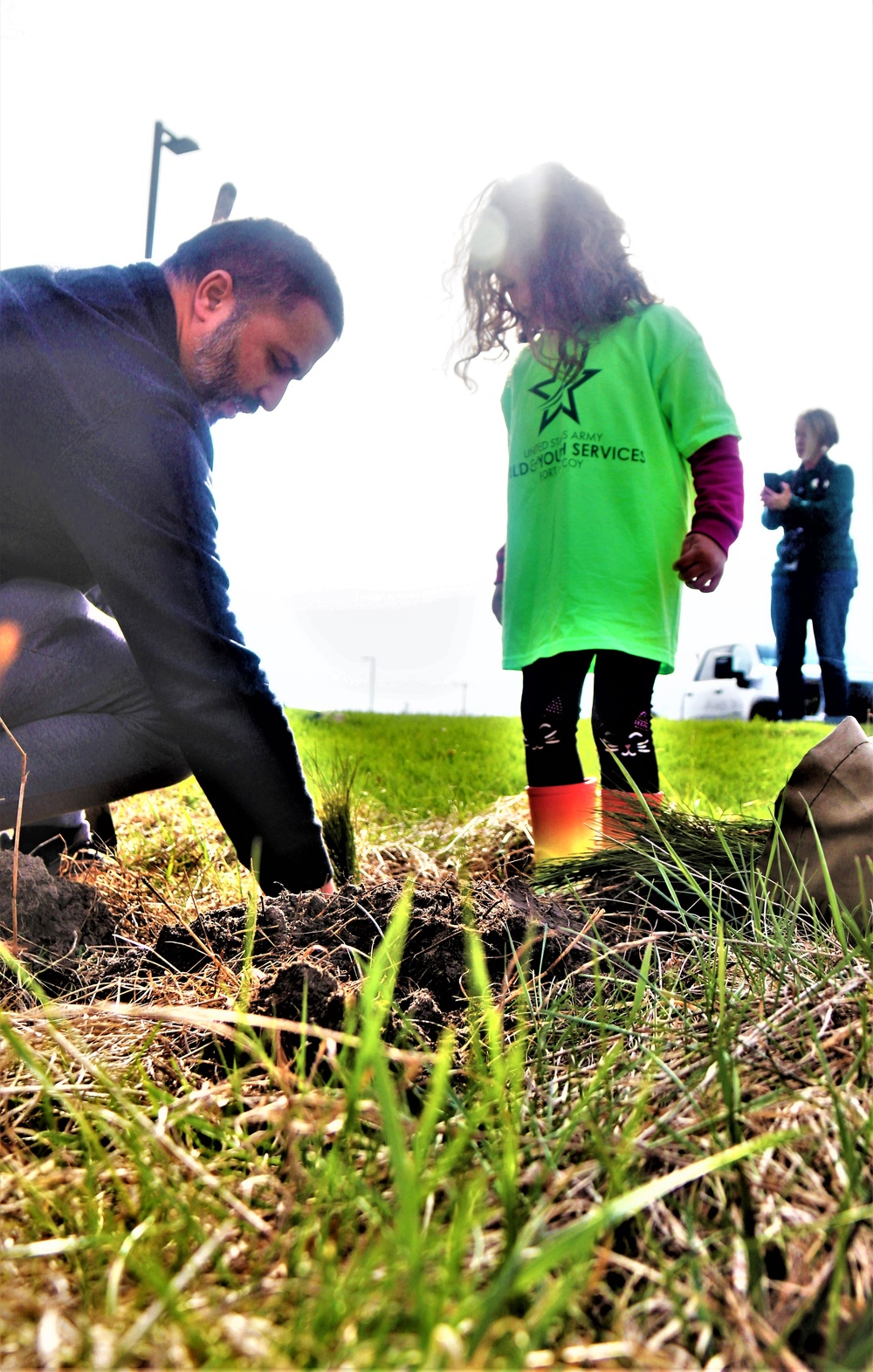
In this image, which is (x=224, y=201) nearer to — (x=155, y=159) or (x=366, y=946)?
(x=155, y=159)

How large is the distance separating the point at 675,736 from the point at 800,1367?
612 centimetres

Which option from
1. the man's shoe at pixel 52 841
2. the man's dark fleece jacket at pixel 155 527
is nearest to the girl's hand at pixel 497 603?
the man's dark fleece jacket at pixel 155 527

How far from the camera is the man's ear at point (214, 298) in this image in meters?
2.16

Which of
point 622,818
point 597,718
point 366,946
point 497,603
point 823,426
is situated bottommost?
point 366,946

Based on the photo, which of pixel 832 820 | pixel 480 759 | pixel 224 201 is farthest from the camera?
pixel 480 759

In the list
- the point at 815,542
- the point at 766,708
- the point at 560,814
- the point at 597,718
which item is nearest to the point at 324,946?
the point at 560,814

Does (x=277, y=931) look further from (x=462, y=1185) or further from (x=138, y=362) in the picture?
(x=138, y=362)

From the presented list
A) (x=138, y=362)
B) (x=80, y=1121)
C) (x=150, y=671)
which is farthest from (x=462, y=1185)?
(x=138, y=362)

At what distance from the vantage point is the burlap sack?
1.35 m

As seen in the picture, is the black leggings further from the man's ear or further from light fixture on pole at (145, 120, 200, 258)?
light fixture on pole at (145, 120, 200, 258)

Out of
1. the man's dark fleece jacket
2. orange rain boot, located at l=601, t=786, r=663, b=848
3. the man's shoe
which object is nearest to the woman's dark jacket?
orange rain boot, located at l=601, t=786, r=663, b=848

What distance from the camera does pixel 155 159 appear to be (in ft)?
11.1

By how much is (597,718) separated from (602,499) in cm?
60

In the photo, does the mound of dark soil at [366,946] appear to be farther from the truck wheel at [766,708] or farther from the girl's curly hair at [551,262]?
the truck wheel at [766,708]
